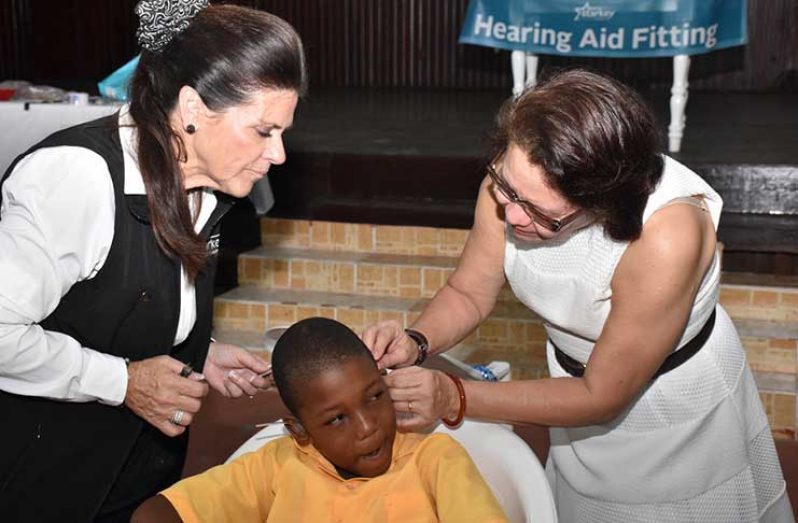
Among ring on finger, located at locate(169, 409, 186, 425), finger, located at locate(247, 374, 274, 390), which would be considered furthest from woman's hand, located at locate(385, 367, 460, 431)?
ring on finger, located at locate(169, 409, 186, 425)

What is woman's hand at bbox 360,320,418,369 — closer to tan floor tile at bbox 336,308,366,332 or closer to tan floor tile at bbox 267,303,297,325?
tan floor tile at bbox 336,308,366,332

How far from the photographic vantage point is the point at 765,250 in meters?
4.52

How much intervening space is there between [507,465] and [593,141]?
0.61 m

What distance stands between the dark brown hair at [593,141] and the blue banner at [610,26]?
11.9 feet

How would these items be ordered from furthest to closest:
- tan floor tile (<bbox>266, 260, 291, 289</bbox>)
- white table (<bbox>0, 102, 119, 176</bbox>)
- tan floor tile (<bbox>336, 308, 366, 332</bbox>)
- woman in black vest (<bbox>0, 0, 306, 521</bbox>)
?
tan floor tile (<bbox>266, 260, 291, 289</bbox>) < tan floor tile (<bbox>336, 308, 366, 332</bbox>) < white table (<bbox>0, 102, 119, 176</bbox>) < woman in black vest (<bbox>0, 0, 306, 521</bbox>)

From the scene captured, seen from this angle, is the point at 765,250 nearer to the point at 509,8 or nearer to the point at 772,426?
the point at 772,426

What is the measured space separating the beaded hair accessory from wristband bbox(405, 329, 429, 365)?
746 millimetres

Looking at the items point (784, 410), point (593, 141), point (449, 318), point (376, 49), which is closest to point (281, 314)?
point (784, 410)

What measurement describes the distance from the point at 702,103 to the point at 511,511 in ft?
19.2

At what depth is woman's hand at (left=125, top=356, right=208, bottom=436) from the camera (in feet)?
6.22

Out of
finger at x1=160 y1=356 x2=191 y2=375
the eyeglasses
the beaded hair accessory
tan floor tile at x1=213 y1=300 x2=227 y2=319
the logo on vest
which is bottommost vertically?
tan floor tile at x1=213 y1=300 x2=227 y2=319

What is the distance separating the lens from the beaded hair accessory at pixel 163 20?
187 cm

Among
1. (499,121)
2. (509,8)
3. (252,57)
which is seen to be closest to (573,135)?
(499,121)

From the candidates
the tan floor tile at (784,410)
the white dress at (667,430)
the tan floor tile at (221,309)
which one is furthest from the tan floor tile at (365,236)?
the white dress at (667,430)
